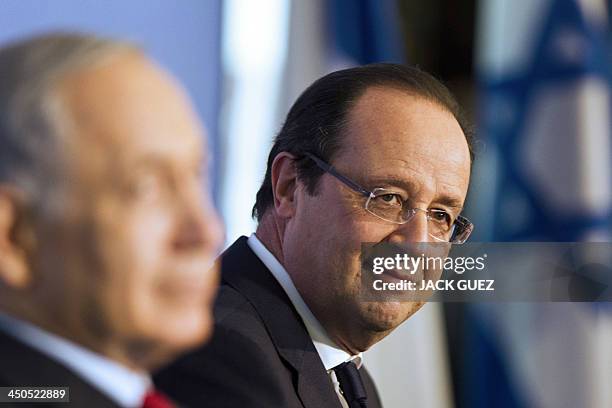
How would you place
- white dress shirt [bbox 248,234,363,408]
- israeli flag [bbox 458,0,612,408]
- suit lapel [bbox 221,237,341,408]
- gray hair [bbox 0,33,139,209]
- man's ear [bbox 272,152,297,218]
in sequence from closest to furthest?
gray hair [bbox 0,33,139,209] < suit lapel [bbox 221,237,341,408] < white dress shirt [bbox 248,234,363,408] < man's ear [bbox 272,152,297,218] < israeli flag [bbox 458,0,612,408]

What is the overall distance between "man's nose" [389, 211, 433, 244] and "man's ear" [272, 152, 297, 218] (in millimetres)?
245

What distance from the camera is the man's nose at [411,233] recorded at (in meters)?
1.58

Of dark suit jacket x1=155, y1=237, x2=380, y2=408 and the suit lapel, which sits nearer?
dark suit jacket x1=155, y1=237, x2=380, y2=408

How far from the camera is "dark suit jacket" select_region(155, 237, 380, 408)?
133cm

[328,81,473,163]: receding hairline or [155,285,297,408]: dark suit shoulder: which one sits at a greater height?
[328,81,473,163]: receding hairline

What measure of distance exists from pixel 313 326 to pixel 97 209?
3.41 ft

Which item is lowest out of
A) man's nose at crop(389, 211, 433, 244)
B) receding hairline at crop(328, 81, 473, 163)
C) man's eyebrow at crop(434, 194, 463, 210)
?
man's nose at crop(389, 211, 433, 244)

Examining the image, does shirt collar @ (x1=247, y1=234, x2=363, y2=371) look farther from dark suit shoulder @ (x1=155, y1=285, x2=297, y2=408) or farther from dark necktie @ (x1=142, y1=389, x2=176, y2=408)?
dark necktie @ (x1=142, y1=389, x2=176, y2=408)

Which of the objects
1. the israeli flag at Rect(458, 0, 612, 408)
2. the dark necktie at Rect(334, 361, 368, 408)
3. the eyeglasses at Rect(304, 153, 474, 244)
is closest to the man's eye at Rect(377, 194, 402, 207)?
the eyeglasses at Rect(304, 153, 474, 244)

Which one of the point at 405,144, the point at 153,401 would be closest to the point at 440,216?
the point at 405,144

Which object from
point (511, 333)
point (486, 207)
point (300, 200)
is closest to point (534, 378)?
point (511, 333)

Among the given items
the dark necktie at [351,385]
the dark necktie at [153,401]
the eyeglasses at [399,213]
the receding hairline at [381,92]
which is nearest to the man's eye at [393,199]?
the eyeglasses at [399,213]

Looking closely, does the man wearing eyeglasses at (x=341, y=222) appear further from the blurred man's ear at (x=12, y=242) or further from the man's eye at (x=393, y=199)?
the blurred man's ear at (x=12, y=242)

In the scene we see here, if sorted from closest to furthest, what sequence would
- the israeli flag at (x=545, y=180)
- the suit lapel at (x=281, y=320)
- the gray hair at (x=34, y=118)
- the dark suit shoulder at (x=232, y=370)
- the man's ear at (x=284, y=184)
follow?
the gray hair at (x=34, y=118) < the dark suit shoulder at (x=232, y=370) < the suit lapel at (x=281, y=320) < the man's ear at (x=284, y=184) < the israeli flag at (x=545, y=180)
